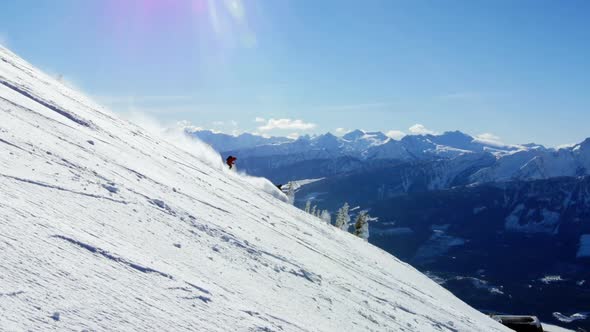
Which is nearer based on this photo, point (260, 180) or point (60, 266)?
point (60, 266)

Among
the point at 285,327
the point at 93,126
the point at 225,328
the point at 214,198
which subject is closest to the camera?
the point at 225,328

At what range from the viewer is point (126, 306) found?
4891mm

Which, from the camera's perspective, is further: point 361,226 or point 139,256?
point 361,226

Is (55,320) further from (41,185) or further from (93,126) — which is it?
(93,126)

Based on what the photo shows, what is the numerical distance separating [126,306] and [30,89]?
45.0ft

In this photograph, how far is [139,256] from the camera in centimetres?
633

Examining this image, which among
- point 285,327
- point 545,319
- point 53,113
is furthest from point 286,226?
point 545,319

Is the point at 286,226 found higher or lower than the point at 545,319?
higher

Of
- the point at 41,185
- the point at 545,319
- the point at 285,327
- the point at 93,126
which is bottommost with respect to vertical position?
the point at 545,319

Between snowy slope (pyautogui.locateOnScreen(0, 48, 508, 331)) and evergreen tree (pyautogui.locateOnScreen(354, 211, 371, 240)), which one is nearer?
snowy slope (pyautogui.locateOnScreen(0, 48, 508, 331))

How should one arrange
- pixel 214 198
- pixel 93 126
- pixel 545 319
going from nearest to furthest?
pixel 214 198, pixel 93 126, pixel 545 319

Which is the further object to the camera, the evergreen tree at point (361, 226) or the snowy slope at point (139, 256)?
the evergreen tree at point (361, 226)

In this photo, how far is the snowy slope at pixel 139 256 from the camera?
15.5 feet

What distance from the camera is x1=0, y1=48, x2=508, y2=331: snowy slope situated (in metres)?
4.71
